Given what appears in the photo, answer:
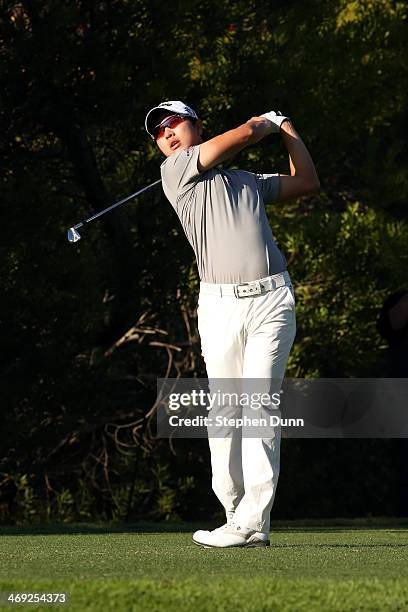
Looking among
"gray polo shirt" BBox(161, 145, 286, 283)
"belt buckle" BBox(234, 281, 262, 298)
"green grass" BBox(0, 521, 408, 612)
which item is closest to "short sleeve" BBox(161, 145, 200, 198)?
"gray polo shirt" BBox(161, 145, 286, 283)

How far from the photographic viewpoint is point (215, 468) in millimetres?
6129

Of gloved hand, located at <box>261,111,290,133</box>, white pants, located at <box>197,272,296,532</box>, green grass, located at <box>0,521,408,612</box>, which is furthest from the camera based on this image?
gloved hand, located at <box>261,111,290,133</box>

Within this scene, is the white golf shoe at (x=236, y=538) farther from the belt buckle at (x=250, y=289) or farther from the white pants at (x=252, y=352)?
the belt buckle at (x=250, y=289)

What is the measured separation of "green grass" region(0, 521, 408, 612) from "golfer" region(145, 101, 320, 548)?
25 centimetres

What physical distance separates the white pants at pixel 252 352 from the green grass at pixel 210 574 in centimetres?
23

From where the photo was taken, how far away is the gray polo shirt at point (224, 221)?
5969mm

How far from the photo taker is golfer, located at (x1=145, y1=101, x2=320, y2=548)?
592 cm

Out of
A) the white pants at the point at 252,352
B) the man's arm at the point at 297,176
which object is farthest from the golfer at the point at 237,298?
A: the man's arm at the point at 297,176

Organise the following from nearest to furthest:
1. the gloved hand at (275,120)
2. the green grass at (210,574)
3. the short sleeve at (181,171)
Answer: the green grass at (210,574) < the short sleeve at (181,171) < the gloved hand at (275,120)

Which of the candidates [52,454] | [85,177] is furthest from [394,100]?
[52,454]

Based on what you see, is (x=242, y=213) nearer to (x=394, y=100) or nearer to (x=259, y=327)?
(x=259, y=327)

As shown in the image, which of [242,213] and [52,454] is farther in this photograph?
[52,454]

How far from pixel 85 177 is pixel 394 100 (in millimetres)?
3317

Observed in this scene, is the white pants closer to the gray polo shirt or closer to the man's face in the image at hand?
the gray polo shirt
